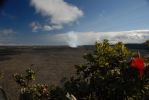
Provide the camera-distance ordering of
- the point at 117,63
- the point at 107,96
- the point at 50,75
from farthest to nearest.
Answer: the point at 50,75 < the point at 117,63 < the point at 107,96

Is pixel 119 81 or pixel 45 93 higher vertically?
pixel 119 81

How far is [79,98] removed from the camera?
1602 cm

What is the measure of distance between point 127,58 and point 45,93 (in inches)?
221

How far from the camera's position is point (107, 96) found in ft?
52.2

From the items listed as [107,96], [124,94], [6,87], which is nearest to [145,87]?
[124,94]

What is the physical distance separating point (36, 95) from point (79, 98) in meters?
3.13

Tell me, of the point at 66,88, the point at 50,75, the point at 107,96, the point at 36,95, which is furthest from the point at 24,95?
the point at 50,75

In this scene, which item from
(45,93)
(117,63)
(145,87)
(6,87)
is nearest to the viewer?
(145,87)

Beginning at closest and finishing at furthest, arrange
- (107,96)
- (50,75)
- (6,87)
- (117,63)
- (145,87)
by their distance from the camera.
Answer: (145,87), (107,96), (117,63), (6,87), (50,75)

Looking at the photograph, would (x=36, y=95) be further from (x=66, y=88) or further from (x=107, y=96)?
(x=107, y=96)

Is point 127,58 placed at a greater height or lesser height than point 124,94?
greater

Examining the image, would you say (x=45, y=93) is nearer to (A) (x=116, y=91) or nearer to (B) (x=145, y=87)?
(A) (x=116, y=91)

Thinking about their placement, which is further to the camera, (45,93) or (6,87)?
(6,87)

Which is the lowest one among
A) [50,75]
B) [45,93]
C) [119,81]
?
[50,75]
